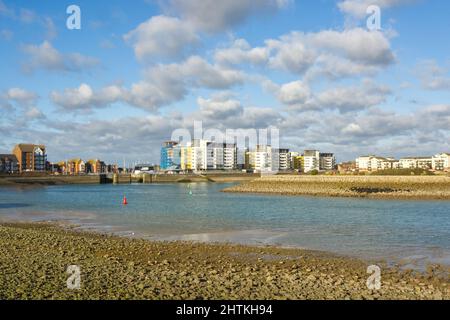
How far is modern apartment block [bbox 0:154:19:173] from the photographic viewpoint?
193m

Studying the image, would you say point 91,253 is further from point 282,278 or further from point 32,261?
Result: point 282,278

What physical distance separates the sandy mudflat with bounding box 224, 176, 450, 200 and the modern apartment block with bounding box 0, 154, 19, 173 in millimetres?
137503

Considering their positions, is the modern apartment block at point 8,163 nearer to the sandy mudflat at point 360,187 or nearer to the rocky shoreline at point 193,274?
the sandy mudflat at point 360,187

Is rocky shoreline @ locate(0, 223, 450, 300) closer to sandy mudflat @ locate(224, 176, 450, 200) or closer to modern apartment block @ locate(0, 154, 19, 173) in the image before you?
sandy mudflat @ locate(224, 176, 450, 200)

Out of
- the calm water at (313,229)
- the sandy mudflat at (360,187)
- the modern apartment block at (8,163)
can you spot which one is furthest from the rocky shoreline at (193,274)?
the modern apartment block at (8,163)

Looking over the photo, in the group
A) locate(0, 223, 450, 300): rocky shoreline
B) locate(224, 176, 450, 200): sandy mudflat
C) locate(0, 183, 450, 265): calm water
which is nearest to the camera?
locate(0, 223, 450, 300): rocky shoreline

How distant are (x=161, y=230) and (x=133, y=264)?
13331mm

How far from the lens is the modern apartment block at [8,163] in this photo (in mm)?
192875

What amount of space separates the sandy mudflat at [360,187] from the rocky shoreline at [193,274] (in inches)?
2126

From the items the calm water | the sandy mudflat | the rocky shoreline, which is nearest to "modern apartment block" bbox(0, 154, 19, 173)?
the sandy mudflat

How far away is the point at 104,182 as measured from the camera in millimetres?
160125

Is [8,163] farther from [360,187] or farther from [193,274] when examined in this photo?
[193,274]

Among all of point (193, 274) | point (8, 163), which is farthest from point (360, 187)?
point (8, 163)
